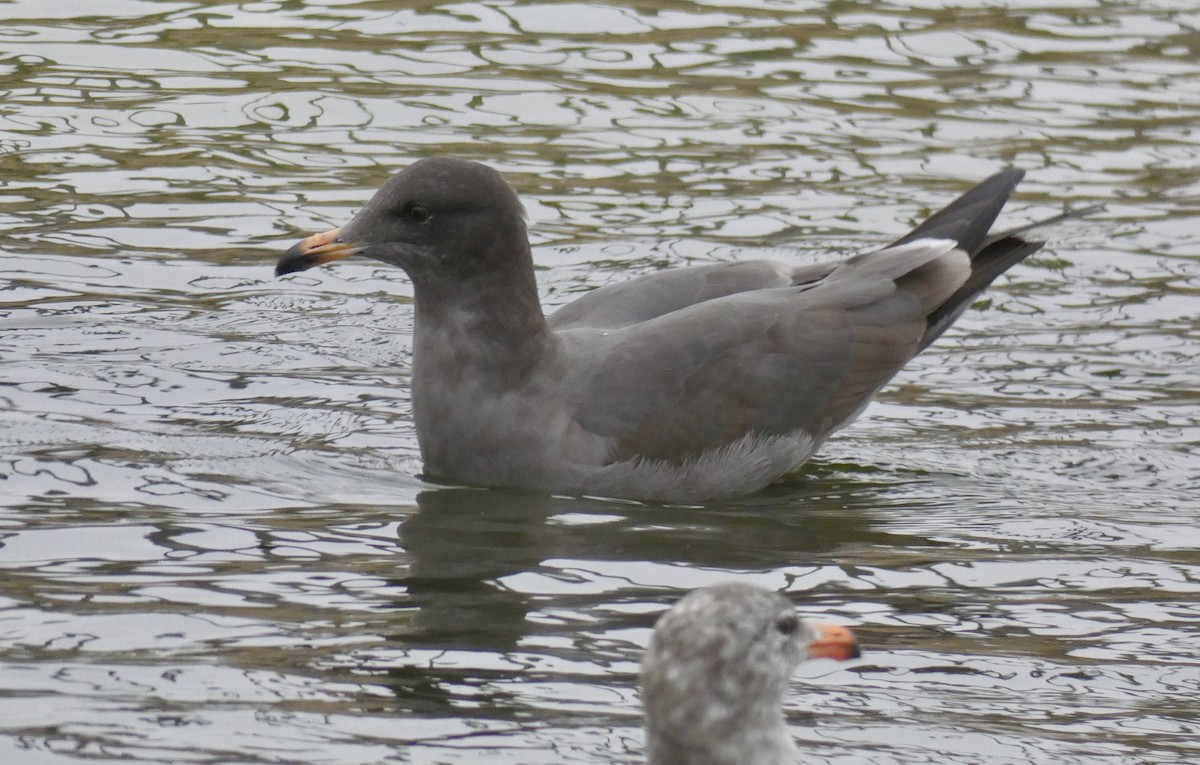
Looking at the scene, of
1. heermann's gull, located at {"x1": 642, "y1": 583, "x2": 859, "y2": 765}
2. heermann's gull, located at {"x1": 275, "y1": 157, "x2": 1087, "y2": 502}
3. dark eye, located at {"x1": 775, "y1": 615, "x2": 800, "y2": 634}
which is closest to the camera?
heermann's gull, located at {"x1": 642, "y1": 583, "x2": 859, "y2": 765}

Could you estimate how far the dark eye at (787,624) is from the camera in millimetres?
5323

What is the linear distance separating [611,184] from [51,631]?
6.30 meters

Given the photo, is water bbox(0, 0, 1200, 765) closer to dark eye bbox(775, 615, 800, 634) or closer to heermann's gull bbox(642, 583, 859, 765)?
dark eye bbox(775, 615, 800, 634)

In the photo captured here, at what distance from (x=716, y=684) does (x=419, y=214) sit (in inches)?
153

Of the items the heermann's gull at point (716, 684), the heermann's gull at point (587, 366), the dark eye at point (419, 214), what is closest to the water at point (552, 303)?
the heermann's gull at point (587, 366)

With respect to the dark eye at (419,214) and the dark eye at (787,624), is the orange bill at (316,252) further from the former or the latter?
the dark eye at (787,624)

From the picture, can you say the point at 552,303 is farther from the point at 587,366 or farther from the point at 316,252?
the point at 316,252

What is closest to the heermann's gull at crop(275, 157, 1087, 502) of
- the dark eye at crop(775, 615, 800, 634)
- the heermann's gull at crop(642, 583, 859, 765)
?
the dark eye at crop(775, 615, 800, 634)

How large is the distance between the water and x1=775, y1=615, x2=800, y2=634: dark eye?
62 cm

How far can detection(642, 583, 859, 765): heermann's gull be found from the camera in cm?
506

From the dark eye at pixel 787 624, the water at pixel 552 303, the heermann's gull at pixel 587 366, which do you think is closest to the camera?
the dark eye at pixel 787 624

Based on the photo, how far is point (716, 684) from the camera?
5102 millimetres

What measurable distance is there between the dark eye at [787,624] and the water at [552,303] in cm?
62

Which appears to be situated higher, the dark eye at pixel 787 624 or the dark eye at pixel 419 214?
the dark eye at pixel 419 214
